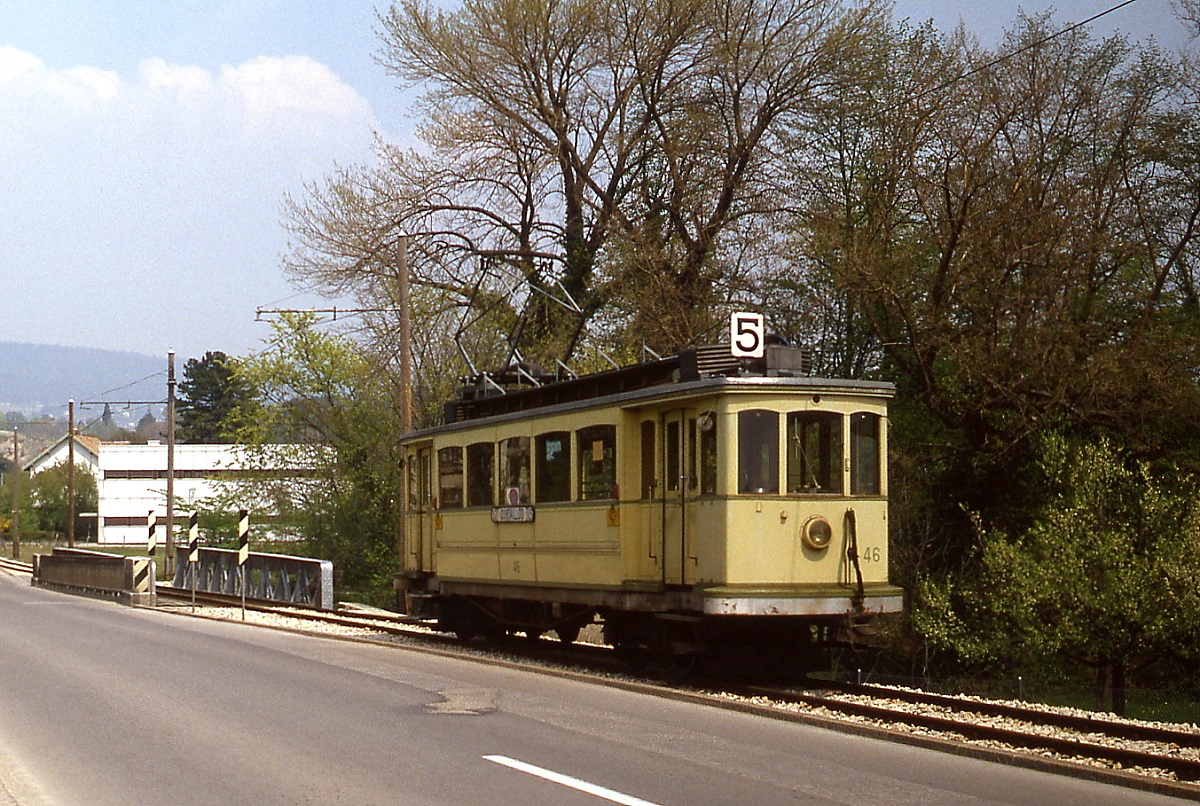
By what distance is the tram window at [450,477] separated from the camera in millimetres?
20219

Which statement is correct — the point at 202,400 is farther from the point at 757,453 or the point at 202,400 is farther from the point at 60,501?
the point at 757,453

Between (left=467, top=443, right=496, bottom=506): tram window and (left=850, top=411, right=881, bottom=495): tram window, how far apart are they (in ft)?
17.8

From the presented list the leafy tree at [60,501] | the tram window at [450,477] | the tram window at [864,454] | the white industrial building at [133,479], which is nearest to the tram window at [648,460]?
the tram window at [864,454]

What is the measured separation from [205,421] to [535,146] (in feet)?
334

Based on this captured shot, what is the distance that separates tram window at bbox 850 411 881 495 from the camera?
15117 millimetres

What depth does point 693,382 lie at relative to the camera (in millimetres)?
14930

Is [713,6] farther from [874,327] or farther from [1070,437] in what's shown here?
[1070,437]

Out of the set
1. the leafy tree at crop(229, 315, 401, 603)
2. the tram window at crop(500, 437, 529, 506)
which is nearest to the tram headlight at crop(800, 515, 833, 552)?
the tram window at crop(500, 437, 529, 506)

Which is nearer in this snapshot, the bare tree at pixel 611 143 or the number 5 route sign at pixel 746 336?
the number 5 route sign at pixel 746 336

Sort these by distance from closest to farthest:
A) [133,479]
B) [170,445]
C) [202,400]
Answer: [170,445], [133,479], [202,400]

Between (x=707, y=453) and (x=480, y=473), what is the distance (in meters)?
5.32

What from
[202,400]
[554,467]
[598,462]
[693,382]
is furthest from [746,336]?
[202,400]

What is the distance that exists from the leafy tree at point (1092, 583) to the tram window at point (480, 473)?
24.6 ft

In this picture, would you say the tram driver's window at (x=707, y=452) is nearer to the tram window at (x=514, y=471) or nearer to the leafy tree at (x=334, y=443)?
the tram window at (x=514, y=471)
